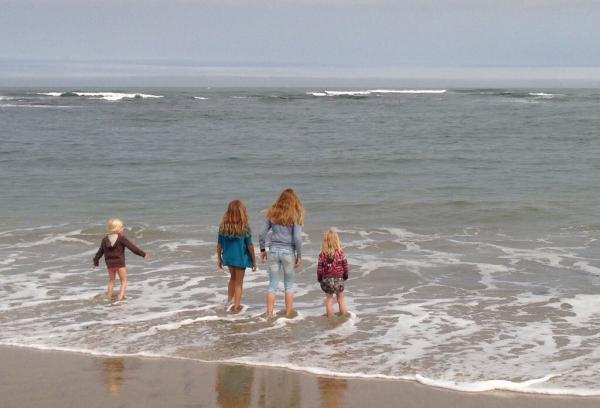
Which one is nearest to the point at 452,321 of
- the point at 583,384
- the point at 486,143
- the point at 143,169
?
the point at 583,384

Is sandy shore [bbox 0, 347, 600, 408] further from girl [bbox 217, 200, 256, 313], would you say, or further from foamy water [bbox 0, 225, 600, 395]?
girl [bbox 217, 200, 256, 313]

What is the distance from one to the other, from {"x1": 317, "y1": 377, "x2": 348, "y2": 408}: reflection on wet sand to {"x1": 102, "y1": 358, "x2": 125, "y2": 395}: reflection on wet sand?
172 centimetres

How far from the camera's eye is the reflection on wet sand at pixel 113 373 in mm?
7258

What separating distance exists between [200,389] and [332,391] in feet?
3.67

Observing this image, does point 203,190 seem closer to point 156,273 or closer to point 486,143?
point 156,273

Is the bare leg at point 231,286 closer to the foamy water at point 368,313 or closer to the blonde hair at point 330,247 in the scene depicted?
the foamy water at point 368,313

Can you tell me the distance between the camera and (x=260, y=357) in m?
8.31

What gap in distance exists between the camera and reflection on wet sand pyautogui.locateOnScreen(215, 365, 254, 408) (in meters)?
6.93

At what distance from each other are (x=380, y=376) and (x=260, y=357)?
4.15 ft

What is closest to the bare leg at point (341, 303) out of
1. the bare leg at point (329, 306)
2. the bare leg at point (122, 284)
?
the bare leg at point (329, 306)

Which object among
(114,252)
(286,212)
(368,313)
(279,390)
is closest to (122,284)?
(114,252)

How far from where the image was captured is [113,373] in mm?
7719

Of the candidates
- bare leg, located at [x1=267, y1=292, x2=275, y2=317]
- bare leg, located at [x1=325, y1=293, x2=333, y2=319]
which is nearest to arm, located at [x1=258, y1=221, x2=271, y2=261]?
bare leg, located at [x1=267, y1=292, x2=275, y2=317]

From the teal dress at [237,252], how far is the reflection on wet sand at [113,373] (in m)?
2.40
